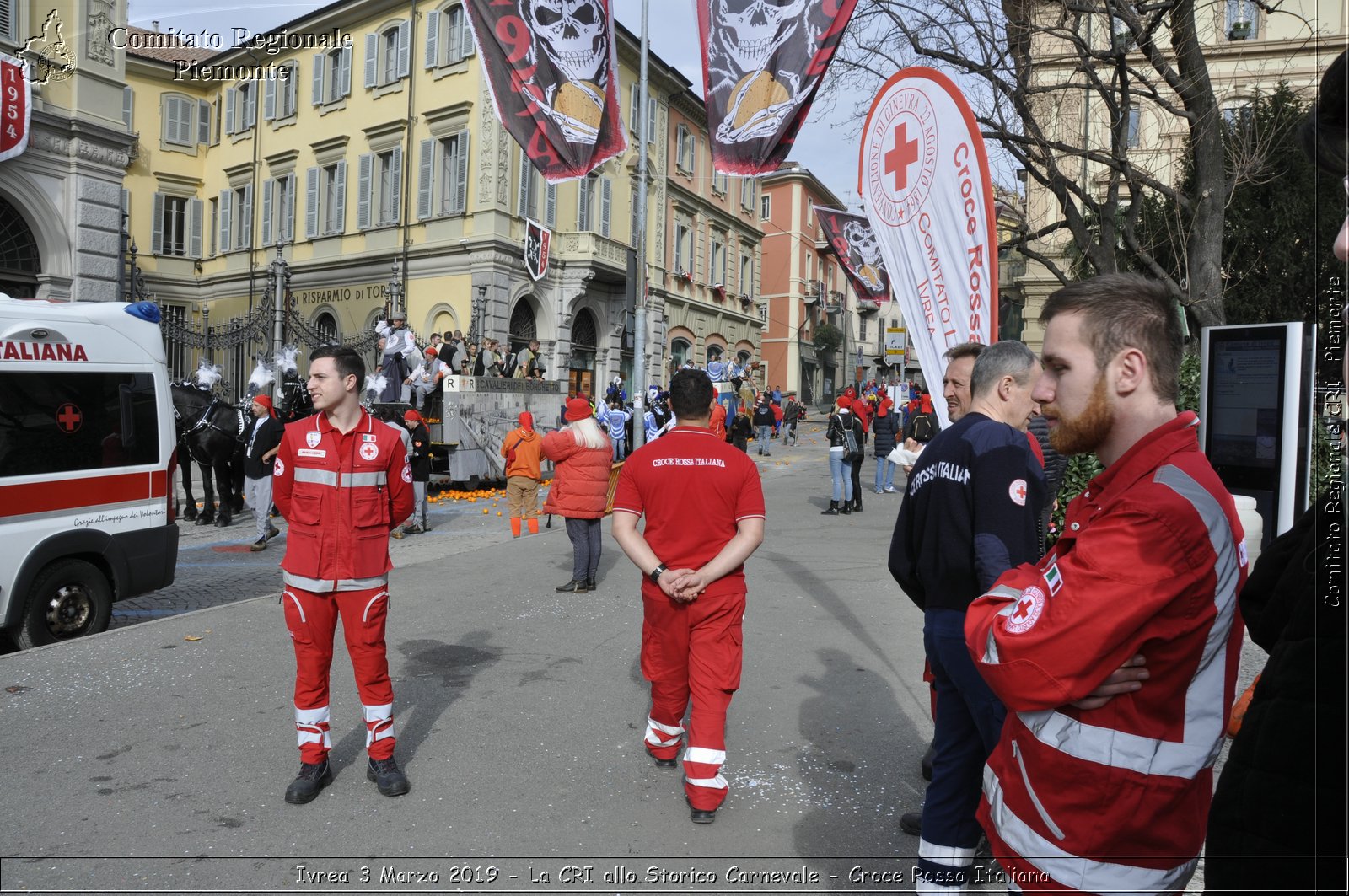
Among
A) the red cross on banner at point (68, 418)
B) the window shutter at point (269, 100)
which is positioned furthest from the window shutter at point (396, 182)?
the red cross on banner at point (68, 418)

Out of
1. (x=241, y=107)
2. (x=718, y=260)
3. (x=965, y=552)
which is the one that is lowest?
(x=965, y=552)

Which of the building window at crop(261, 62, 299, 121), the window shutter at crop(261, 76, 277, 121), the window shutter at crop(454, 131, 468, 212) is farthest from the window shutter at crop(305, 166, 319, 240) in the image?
the window shutter at crop(454, 131, 468, 212)

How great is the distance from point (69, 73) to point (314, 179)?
1423cm

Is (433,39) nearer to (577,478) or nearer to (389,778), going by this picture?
(577,478)

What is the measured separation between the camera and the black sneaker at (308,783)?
3916 mm

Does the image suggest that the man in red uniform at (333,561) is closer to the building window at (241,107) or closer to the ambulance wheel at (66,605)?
the ambulance wheel at (66,605)

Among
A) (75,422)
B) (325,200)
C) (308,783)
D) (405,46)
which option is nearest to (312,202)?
(325,200)

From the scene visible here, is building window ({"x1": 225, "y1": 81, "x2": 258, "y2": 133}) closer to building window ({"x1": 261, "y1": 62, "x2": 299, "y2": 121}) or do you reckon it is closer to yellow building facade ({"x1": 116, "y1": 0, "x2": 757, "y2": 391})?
yellow building facade ({"x1": 116, "y1": 0, "x2": 757, "y2": 391})

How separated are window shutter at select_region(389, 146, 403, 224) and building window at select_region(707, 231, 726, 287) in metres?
15.4

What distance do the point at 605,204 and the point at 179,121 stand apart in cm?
1665

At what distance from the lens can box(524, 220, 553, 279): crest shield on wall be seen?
1049 inches

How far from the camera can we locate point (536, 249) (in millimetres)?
27094

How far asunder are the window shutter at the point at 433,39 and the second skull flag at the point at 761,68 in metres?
21.2

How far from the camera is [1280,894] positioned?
4.42 feet
